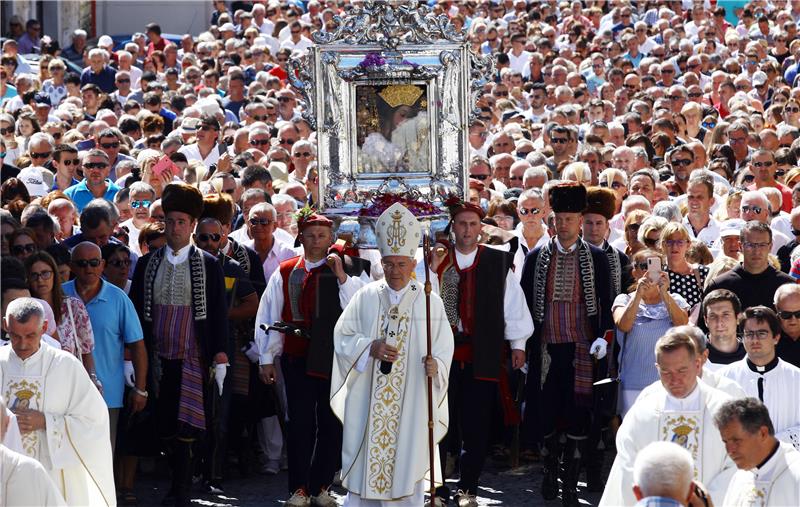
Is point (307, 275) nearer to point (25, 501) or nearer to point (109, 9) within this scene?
point (25, 501)

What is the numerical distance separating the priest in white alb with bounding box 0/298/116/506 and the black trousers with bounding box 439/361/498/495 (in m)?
2.39

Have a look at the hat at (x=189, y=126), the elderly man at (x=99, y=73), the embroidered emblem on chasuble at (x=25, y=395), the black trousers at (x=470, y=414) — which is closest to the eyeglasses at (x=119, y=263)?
Answer: the embroidered emblem on chasuble at (x=25, y=395)

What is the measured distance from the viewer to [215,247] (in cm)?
1018

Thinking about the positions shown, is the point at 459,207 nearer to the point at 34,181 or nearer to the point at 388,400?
the point at 388,400

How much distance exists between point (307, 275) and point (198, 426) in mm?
1096

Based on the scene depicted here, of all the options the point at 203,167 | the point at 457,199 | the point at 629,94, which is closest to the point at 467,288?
the point at 457,199

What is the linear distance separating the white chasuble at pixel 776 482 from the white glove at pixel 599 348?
2986 mm

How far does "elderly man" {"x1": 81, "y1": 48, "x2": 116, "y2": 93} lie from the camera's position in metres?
18.8

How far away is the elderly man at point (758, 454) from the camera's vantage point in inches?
249

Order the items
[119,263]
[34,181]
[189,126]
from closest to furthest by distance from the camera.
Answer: [119,263]
[34,181]
[189,126]

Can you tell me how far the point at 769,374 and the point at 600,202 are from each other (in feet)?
7.56

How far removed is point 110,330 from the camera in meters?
9.32

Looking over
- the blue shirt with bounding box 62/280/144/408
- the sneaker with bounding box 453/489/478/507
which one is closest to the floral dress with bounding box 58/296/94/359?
the blue shirt with bounding box 62/280/144/408

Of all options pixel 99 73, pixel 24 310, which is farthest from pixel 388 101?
pixel 99 73
